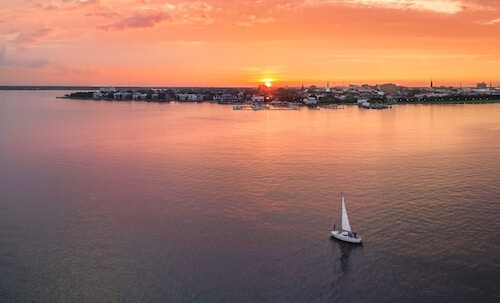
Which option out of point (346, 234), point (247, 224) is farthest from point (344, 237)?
point (247, 224)

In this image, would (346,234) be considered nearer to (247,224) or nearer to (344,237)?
(344,237)

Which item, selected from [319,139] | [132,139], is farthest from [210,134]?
[319,139]

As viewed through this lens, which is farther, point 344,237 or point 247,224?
point 247,224

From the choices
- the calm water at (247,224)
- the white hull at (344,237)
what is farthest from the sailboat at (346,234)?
the calm water at (247,224)

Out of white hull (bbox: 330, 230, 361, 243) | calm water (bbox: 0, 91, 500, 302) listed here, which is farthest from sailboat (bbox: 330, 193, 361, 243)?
calm water (bbox: 0, 91, 500, 302)

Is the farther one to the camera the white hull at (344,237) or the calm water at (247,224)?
the white hull at (344,237)

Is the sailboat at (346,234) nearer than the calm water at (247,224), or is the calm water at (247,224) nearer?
the calm water at (247,224)

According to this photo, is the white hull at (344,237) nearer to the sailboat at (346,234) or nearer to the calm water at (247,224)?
the sailboat at (346,234)

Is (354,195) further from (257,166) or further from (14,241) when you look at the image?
(14,241)

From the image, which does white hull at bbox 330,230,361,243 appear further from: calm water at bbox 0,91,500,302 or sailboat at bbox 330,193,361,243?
calm water at bbox 0,91,500,302
